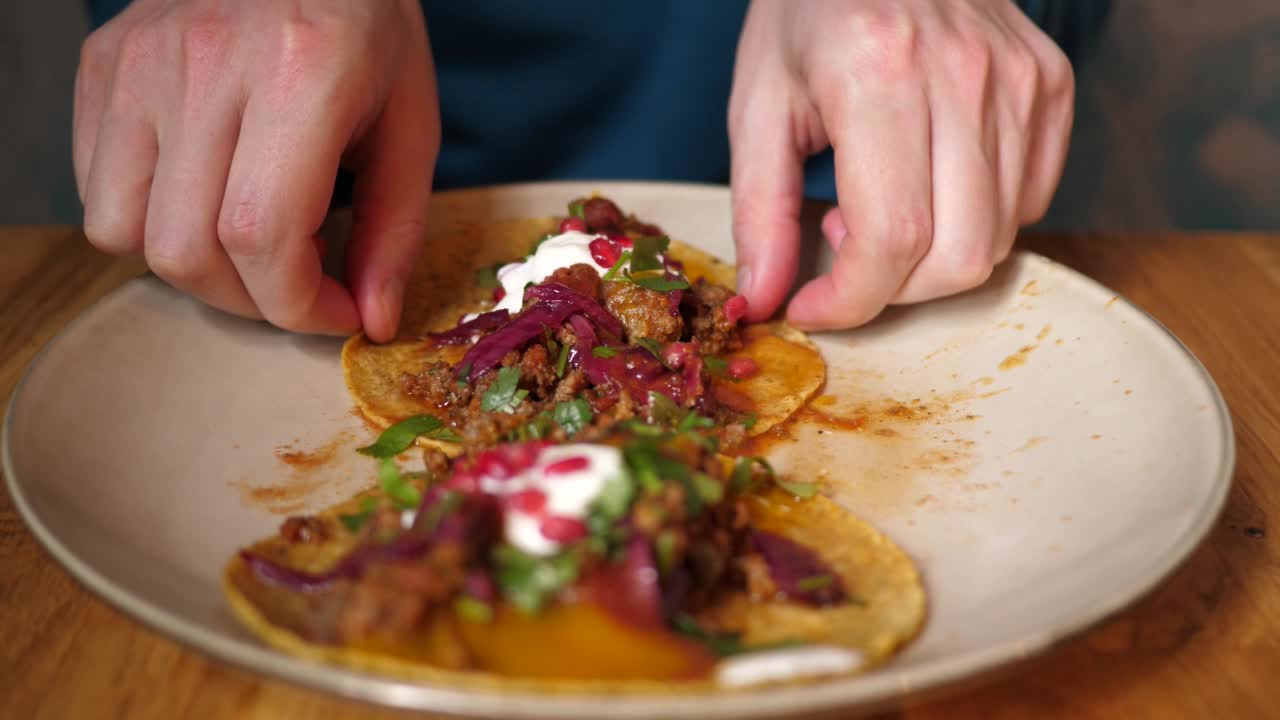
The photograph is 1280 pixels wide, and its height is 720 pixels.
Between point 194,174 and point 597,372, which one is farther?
point 597,372

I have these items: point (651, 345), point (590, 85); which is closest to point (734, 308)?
point (651, 345)

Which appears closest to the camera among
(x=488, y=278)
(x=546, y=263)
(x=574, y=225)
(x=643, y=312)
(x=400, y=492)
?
(x=400, y=492)

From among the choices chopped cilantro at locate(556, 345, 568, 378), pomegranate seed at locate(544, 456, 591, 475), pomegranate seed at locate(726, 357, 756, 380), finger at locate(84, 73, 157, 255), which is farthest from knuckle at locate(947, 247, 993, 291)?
finger at locate(84, 73, 157, 255)

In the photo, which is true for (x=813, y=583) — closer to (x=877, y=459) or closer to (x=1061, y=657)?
(x=1061, y=657)

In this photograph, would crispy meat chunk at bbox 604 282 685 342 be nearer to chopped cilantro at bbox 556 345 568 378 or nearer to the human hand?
chopped cilantro at bbox 556 345 568 378

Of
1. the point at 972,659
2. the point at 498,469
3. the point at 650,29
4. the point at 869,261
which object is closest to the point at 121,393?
the point at 498,469

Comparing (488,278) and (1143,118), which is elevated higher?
(488,278)

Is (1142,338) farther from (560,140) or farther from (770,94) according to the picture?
(560,140)
